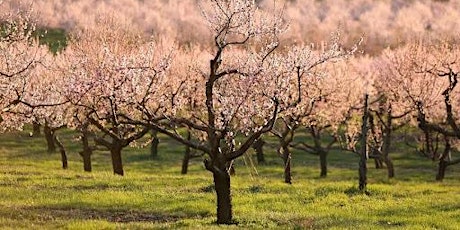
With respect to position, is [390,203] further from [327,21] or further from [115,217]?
[327,21]

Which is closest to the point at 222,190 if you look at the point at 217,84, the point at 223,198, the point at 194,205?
the point at 223,198

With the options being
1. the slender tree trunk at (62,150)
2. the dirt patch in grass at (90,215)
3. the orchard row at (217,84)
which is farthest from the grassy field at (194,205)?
the slender tree trunk at (62,150)

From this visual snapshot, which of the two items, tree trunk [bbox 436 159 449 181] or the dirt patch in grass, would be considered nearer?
the dirt patch in grass

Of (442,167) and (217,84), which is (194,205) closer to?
(217,84)

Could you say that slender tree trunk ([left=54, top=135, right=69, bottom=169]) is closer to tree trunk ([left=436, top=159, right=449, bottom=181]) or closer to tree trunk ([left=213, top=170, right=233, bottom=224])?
tree trunk ([left=213, top=170, right=233, bottom=224])

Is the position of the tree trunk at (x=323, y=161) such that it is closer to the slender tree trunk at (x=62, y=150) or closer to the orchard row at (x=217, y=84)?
the orchard row at (x=217, y=84)

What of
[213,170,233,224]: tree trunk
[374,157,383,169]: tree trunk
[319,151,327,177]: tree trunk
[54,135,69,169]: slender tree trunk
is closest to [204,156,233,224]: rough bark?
[213,170,233,224]: tree trunk

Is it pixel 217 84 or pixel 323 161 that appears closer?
pixel 217 84

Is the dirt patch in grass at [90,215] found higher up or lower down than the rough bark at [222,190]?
lower down

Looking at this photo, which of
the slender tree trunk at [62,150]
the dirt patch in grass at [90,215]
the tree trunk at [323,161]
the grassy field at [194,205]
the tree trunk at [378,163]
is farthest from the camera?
the tree trunk at [378,163]

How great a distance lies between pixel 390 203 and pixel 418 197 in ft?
13.1

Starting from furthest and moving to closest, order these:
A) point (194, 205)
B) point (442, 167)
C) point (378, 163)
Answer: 1. point (378, 163)
2. point (442, 167)
3. point (194, 205)

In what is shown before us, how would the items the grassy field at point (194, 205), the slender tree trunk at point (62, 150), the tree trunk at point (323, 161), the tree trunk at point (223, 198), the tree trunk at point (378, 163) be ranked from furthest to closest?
the tree trunk at point (378, 163), the tree trunk at point (323, 161), the slender tree trunk at point (62, 150), the grassy field at point (194, 205), the tree trunk at point (223, 198)

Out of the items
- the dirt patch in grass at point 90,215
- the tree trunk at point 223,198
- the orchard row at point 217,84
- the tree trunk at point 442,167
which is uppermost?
the orchard row at point 217,84
